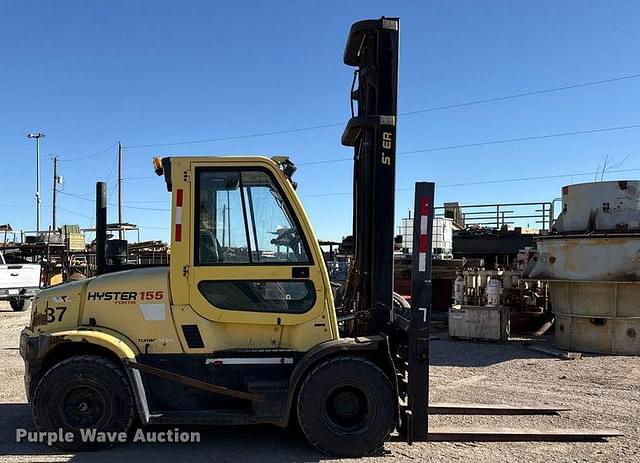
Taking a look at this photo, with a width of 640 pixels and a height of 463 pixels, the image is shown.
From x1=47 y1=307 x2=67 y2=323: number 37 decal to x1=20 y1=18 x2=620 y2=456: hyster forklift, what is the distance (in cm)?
12

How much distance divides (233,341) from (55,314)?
1792mm

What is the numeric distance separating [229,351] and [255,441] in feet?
3.41

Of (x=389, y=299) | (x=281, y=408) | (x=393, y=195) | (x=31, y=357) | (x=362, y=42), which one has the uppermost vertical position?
(x=362, y=42)

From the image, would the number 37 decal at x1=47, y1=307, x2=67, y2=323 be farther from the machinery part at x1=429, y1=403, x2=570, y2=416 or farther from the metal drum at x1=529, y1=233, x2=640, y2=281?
the metal drum at x1=529, y1=233, x2=640, y2=281

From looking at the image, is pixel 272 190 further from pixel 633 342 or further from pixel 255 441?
pixel 633 342

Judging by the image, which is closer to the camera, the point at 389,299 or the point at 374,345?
the point at 374,345

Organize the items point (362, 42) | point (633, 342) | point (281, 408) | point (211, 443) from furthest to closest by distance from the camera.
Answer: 1. point (633, 342)
2. point (362, 42)
3. point (211, 443)
4. point (281, 408)

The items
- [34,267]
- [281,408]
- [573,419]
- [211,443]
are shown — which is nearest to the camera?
[281,408]

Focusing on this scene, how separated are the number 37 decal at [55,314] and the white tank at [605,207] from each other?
9.67 m

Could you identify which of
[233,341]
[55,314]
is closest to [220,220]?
[233,341]

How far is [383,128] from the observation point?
18.1 feet

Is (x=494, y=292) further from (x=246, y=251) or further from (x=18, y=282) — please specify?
(x=18, y=282)

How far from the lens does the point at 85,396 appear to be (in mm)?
5121

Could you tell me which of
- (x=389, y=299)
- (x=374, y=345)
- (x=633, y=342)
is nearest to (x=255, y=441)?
(x=374, y=345)
